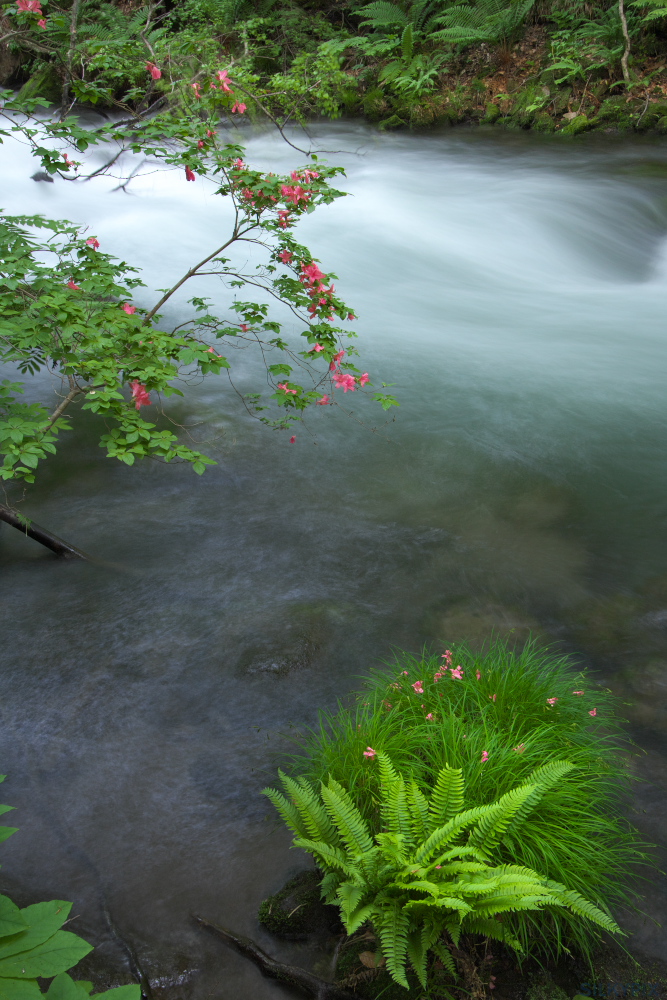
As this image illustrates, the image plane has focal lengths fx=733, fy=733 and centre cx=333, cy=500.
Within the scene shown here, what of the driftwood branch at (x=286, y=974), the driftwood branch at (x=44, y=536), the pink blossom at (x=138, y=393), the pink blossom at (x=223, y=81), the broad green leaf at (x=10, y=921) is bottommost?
the driftwood branch at (x=286, y=974)

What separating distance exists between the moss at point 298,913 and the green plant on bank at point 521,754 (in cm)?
28

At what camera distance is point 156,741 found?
111 inches

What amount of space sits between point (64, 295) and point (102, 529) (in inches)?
56.9

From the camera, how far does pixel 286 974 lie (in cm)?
206

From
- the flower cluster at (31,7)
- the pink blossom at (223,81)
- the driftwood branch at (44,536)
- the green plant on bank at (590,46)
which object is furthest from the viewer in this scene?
the green plant on bank at (590,46)

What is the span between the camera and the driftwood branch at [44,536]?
11.6 ft

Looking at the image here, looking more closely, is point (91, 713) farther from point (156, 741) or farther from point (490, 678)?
point (490, 678)

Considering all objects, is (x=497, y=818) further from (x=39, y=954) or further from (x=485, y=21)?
(x=485, y=21)

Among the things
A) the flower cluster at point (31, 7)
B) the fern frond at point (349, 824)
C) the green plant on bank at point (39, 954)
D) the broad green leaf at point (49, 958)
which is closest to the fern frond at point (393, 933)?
the fern frond at point (349, 824)

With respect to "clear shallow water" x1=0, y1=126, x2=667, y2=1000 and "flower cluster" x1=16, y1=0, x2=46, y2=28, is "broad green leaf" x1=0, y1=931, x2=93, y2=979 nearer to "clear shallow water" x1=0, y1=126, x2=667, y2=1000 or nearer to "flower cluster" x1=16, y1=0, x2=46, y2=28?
"clear shallow water" x1=0, y1=126, x2=667, y2=1000

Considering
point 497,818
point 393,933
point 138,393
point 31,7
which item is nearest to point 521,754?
point 497,818

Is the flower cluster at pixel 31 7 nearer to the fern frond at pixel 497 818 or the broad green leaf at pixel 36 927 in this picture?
the broad green leaf at pixel 36 927

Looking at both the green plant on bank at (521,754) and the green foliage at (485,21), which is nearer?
the green plant on bank at (521,754)

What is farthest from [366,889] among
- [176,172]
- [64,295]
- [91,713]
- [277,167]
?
[277,167]
